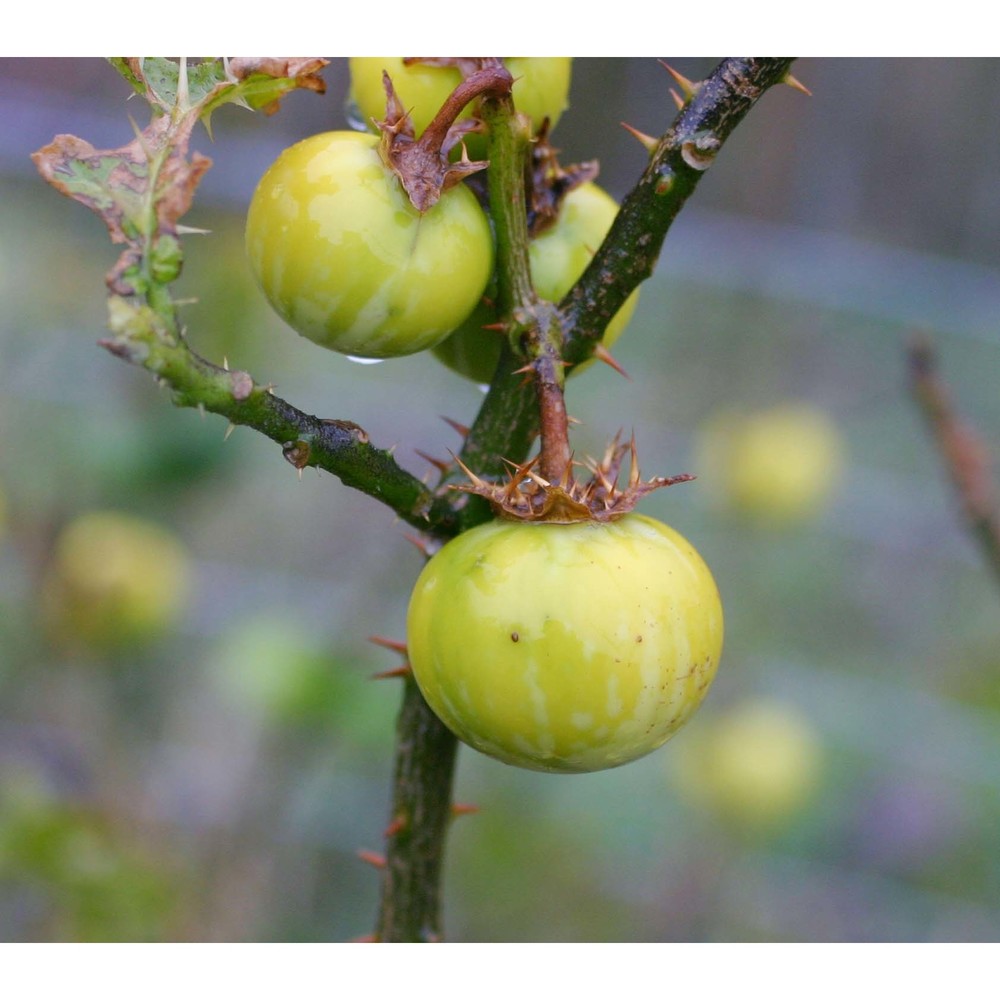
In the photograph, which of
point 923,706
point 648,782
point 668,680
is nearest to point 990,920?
point 923,706

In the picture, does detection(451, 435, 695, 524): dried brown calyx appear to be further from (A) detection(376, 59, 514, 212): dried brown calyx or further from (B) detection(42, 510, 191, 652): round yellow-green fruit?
(B) detection(42, 510, 191, 652): round yellow-green fruit

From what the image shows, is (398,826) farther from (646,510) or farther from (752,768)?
(646,510)

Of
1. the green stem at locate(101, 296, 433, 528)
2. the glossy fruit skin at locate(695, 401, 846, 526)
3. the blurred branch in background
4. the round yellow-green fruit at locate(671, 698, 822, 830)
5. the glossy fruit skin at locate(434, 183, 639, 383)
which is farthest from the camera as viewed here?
the glossy fruit skin at locate(695, 401, 846, 526)

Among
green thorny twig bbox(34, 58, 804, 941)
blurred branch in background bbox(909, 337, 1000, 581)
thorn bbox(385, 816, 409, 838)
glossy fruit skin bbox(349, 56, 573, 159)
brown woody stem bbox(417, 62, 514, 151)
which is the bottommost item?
thorn bbox(385, 816, 409, 838)

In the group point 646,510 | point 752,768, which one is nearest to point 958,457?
point 752,768

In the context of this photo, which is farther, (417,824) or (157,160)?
(417,824)

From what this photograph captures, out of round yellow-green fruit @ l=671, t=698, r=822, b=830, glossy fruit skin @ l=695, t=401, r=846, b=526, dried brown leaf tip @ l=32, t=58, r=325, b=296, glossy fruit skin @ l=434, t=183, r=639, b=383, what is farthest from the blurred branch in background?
glossy fruit skin @ l=695, t=401, r=846, b=526
